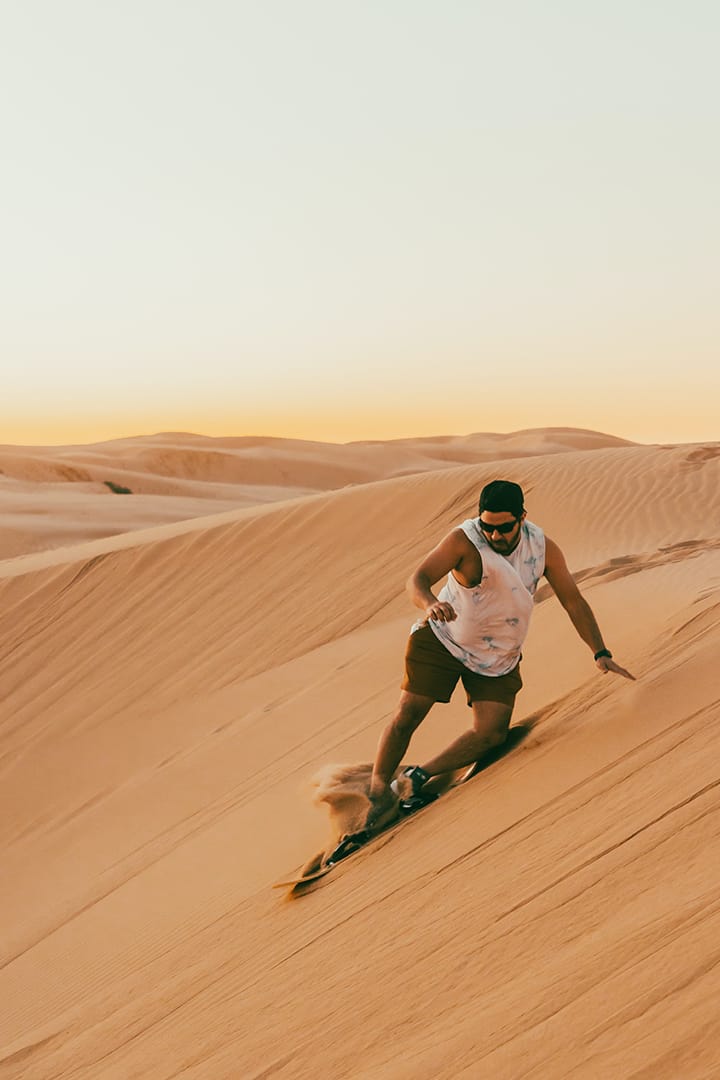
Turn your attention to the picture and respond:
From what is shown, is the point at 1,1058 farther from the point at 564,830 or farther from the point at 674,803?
the point at 674,803

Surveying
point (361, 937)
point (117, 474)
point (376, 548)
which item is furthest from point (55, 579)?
point (117, 474)

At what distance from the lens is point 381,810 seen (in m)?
4.12

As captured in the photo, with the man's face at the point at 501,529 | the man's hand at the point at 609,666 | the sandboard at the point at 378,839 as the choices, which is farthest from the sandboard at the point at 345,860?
the man's face at the point at 501,529

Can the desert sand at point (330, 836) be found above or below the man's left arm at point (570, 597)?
below

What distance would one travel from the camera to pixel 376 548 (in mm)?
11281

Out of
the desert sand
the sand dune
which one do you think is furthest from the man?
the sand dune

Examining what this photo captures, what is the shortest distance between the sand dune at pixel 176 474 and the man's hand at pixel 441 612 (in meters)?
18.1

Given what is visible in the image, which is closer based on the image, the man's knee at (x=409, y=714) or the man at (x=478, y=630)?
the man at (x=478, y=630)

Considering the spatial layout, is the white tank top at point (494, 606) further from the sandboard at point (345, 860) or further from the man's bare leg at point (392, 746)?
the sandboard at point (345, 860)

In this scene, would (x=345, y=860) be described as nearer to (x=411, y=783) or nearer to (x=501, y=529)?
(x=411, y=783)

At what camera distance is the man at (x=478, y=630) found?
3.85 meters

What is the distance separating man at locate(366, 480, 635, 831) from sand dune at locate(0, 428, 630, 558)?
1770 cm

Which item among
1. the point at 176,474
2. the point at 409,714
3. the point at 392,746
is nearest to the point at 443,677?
the point at 409,714

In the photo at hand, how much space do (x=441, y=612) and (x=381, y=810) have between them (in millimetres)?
886
